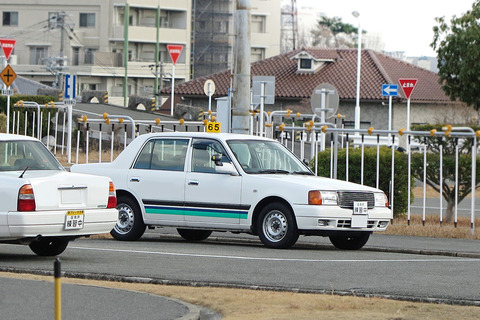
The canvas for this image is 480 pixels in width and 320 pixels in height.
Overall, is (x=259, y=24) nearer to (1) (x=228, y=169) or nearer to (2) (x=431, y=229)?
(2) (x=431, y=229)

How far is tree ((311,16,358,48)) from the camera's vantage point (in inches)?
4999

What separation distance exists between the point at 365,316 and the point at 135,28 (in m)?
82.3

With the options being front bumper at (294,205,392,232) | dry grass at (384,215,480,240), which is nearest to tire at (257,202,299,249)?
front bumper at (294,205,392,232)

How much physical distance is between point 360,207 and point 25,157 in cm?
485

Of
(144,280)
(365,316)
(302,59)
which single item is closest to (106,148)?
(144,280)

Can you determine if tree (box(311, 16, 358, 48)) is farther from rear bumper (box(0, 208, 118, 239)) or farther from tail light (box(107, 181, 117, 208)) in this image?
rear bumper (box(0, 208, 118, 239))

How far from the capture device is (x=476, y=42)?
2705 cm

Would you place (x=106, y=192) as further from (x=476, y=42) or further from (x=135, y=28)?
(x=135, y=28)

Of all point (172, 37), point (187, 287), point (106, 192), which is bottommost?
point (187, 287)

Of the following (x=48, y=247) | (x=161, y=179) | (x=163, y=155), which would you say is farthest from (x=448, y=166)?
(x=48, y=247)

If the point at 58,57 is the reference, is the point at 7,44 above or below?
below

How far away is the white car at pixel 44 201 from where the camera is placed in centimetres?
1288

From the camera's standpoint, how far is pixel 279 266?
524 inches

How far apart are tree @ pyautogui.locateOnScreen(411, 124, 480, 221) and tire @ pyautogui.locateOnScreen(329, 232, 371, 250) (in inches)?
168
